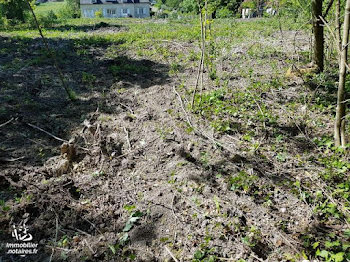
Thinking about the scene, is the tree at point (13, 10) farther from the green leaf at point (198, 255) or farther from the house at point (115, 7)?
the green leaf at point (198, 255)

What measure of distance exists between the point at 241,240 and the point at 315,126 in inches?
86.7

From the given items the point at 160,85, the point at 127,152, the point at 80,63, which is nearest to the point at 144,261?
the point at 127,152

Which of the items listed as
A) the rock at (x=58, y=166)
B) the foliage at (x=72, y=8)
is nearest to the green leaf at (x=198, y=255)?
the rock at (x=58, y=166)

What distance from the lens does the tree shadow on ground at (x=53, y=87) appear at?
356 cm

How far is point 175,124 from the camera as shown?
12.3ft

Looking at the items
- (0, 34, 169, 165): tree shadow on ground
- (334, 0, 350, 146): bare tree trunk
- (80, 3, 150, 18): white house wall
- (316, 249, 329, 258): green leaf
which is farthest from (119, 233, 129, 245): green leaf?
(80, 3, 150, 18): white house wall

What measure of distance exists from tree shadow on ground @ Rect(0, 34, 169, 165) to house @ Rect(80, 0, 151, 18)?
33.9 metres

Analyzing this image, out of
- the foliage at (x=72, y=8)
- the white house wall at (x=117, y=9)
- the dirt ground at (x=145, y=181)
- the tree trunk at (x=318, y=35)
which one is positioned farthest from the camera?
the white house wall at (x=117, y=9)

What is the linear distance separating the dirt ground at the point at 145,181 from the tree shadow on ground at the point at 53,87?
0.10 feet

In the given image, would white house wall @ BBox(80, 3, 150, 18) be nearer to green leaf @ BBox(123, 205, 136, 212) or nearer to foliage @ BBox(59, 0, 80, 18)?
foliage @ BBox(59, 0, 80, 18)

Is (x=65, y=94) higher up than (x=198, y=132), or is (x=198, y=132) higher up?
(x=65, y=94)

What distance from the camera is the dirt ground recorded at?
6.83 feet

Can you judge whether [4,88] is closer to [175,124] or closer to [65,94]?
[65,94]

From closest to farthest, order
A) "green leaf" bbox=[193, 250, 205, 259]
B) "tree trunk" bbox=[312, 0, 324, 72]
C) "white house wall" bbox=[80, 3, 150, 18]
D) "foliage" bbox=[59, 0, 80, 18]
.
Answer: "green leaf" bbox=[193, 250, 205, 259] → "tree trunk" bbox=[312, 0, 324, 72] → "foliage" bbox=[59, 0, 80, 18] → "white house wall" bbox=[80, 3, 150, 18]
